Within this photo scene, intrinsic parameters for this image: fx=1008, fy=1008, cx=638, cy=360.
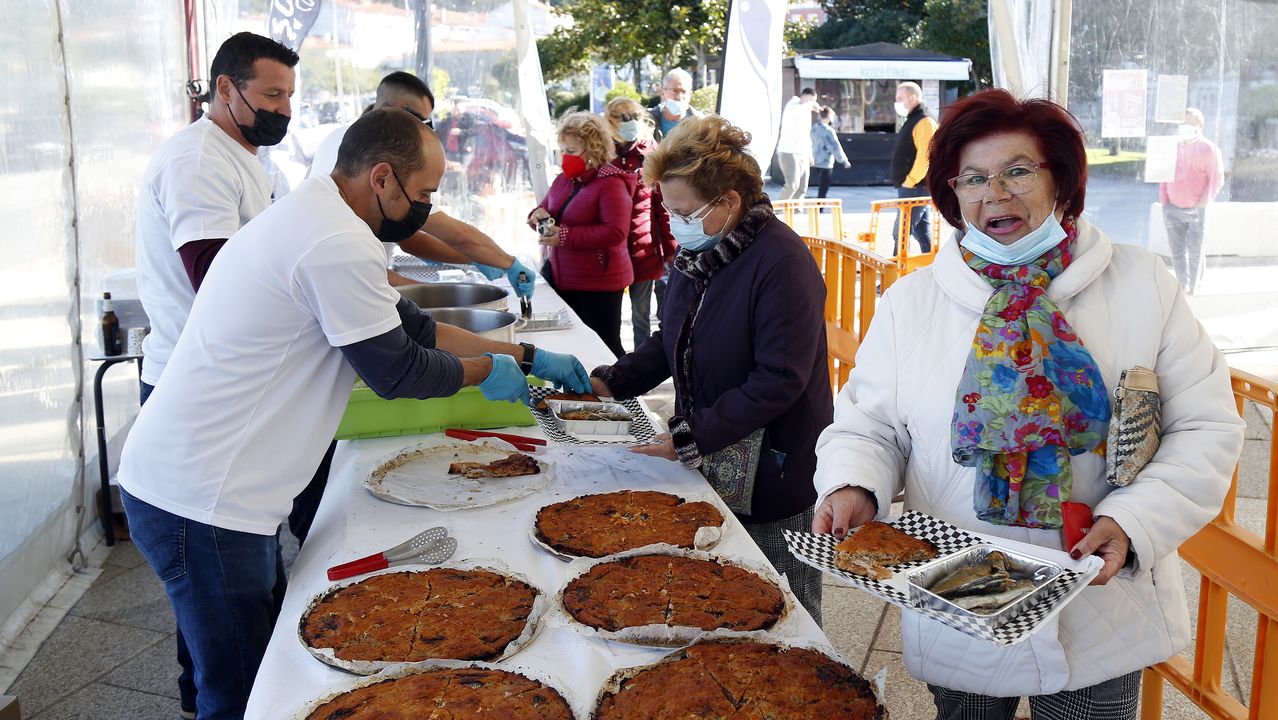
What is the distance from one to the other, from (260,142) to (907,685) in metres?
2.70

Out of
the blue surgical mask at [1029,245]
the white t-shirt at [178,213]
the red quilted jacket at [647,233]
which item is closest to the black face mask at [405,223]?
the white t-shirt at [178,213]

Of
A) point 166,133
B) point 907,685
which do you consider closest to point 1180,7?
point 907,685

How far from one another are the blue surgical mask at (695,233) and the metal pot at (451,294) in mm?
1407

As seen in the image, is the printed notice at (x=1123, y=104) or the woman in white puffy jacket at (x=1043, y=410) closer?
the woman in white puffy jacket at (x=1043, y=410)

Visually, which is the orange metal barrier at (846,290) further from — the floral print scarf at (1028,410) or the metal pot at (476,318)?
the floral print scarf at (1028,410)

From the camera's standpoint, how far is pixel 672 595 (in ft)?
6.29

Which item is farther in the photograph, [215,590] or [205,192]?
[205,192]

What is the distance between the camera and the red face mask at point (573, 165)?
5.21 metres

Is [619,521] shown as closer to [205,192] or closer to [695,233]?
[695,233]

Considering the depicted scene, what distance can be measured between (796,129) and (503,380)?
10558mm

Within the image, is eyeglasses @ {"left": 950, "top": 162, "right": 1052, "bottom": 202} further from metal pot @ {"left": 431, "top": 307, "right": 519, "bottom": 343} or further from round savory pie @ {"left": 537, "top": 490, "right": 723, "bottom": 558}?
metal pot @ {"left": 431, "top": 307, "right": 519, "bottom": 343}

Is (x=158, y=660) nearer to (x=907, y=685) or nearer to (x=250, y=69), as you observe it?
(x=250, y=69)

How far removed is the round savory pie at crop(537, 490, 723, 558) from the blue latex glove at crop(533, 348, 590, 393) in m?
0.54

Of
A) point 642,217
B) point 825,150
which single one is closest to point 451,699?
point 642,217
